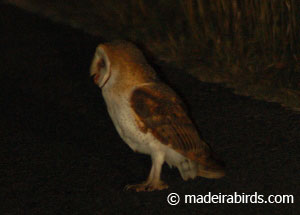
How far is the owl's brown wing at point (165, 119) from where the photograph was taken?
3.92 m

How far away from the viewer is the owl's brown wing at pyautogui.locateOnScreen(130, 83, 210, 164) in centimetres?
392

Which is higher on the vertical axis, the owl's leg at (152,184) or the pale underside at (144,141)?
the pale underside at (144,141)

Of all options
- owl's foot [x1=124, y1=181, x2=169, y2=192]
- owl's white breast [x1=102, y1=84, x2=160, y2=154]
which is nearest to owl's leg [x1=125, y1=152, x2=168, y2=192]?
owl's foot [x1=124, y1=181, x2=169, y2=192]

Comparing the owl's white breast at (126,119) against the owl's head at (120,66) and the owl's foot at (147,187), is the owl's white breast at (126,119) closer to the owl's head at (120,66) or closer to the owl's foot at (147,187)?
the owl's head at (120,66)

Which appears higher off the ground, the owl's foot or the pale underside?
the pale underside

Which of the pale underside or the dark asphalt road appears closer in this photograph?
the pale underside

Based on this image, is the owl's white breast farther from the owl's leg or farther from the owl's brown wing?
the owl's leg

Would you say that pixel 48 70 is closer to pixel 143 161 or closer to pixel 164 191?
pixel 143 161

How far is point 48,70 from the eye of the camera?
23.1 ft

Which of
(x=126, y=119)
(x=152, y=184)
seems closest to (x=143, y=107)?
(x=126, y=119)

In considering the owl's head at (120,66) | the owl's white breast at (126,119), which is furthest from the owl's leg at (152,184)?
the owl's head at (120,66)

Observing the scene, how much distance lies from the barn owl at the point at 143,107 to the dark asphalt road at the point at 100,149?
37cm

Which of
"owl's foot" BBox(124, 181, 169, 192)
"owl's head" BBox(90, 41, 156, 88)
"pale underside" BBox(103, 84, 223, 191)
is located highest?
"owl's head" BBox(90, 41, 156, 88)

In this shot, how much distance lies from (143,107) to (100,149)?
1.15m
